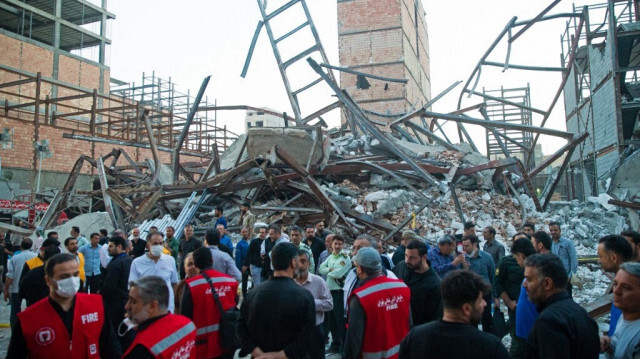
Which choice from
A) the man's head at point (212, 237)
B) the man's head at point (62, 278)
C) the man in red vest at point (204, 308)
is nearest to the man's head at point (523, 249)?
the man in red vest at point (204, 308)

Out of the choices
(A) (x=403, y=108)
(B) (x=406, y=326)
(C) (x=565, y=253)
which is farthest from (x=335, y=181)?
(A) (x=403, y=108)

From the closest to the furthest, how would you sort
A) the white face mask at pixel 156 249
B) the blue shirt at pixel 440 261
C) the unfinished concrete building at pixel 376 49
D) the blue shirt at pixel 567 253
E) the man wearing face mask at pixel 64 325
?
the man wearing face mask at pixel 64 325, the white face mask at pixel 156 249, the blue shirt at pixel 440 261, the blue shirt at pixel 567 253, the unfinished concrete building at pixel 376 49

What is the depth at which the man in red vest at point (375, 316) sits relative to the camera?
9.59ft

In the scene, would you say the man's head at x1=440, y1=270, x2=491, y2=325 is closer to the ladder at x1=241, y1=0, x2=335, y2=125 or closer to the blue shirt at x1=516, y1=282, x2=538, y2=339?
the blue shirt at x1=516, y1=282, x2=538, y2=339

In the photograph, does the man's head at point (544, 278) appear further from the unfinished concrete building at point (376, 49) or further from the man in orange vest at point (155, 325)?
the unfinished concrete building at point (376, 49)

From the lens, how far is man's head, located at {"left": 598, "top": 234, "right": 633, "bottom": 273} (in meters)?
2.91

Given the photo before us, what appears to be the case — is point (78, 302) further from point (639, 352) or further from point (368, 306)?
point (639, 352)

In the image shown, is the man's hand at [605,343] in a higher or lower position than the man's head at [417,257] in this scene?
lower

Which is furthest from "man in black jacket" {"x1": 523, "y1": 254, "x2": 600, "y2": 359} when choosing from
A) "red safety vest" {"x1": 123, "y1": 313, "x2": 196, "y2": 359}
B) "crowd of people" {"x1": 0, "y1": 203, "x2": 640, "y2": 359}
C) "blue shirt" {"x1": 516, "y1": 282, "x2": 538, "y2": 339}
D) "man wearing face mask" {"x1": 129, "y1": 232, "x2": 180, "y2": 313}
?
"man wearing face mask" {"x1": 129, "y1": 232, "x2": 180, "y2": 313}

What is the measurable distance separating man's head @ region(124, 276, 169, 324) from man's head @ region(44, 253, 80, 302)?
43 centimetres

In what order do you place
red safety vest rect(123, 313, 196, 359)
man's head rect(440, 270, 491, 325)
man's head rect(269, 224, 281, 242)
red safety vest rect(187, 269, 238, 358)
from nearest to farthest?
man's head rect(440, 270, 491, 325) → red safety vest rect(123, 313, 196, 359) → red safety vest rect(187, 269, 238, 358) → man's head rect(269, 224, 281, 242)

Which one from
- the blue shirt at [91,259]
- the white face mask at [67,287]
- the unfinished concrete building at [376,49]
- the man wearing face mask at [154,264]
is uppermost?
the unfinished concrete building at [376,49]

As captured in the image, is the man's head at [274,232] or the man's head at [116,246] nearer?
the man's head at [116,246]

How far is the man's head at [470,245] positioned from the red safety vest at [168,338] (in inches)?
133
